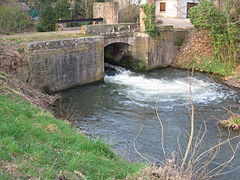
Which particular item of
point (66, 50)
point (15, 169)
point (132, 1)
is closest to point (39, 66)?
point (66, 50)

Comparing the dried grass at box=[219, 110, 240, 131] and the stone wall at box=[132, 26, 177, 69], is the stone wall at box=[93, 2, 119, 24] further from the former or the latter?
the dried grass at box=[219, 110, 240, 131]

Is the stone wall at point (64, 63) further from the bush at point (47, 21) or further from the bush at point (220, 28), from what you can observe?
the bush at point (47, 21)

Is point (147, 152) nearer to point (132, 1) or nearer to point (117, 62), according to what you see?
point (117, 62)

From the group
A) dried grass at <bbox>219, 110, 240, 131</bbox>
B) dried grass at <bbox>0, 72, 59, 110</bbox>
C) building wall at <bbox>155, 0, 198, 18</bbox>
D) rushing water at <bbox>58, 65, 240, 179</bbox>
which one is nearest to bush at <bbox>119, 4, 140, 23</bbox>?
rushing water at <bbox>58, 65, 240, 179</bbox>

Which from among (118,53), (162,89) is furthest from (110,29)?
(162,89)

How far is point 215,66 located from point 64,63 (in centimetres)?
951

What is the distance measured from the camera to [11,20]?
73.9 feet

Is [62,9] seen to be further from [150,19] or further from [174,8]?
[174,8]

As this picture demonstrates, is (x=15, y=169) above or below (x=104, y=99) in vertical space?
above

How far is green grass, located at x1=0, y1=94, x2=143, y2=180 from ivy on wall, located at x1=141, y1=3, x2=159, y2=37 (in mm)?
13588

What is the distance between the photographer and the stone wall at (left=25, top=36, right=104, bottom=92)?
596 inches

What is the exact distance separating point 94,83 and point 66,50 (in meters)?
2.50

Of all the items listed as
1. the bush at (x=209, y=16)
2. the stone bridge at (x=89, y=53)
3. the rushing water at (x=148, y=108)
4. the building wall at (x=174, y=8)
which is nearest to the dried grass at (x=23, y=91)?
the rushing water at (x=148, y=108)

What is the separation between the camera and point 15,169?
5176mm
